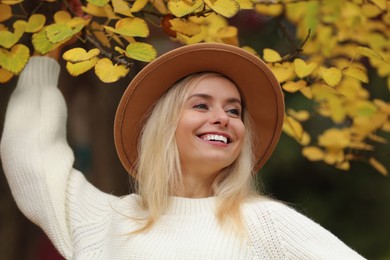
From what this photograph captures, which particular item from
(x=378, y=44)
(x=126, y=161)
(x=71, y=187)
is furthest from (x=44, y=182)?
(x=378, y=44)

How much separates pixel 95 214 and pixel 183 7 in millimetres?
898

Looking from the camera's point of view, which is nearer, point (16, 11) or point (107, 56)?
point (107, 56)

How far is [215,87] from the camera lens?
329 cm

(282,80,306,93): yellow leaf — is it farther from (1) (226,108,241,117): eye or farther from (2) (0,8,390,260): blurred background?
(2) (0,8,390,260): blurred background

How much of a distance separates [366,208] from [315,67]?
3849mm

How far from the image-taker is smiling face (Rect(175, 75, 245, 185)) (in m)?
3.21

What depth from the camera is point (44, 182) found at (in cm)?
342

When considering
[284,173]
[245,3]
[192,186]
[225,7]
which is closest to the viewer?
[225,7]

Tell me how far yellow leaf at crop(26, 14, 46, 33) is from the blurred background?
5.07 ft

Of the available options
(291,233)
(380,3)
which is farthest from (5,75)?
(380,3)

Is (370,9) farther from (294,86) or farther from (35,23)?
(35,23)

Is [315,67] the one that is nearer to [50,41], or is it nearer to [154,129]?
[154,129]

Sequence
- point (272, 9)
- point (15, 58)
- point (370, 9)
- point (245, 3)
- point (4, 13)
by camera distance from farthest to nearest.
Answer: point (272, 9) < point (370, 9) < point (4, 13) < point (15, 58) < point (245, 3)

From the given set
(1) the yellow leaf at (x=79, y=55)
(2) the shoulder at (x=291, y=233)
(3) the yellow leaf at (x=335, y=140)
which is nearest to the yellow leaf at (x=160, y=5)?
(1) the yellow leaf at (x=79, y=55)
